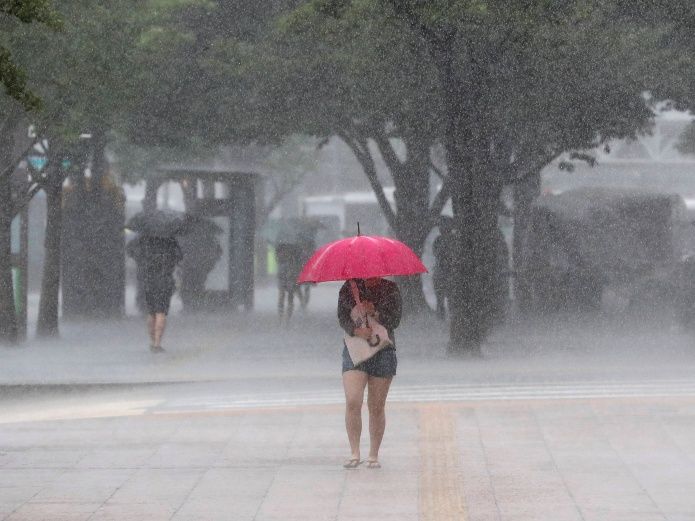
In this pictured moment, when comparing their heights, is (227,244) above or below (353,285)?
above

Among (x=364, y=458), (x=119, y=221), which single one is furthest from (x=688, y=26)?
(x=364, y=458)

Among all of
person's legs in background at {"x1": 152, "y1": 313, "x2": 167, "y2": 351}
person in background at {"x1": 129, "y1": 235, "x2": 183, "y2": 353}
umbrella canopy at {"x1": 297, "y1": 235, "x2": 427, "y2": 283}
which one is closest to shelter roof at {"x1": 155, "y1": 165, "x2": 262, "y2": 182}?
person in background at {"x1": 129, "y1": 235, "x2": 183, "y2": 353}

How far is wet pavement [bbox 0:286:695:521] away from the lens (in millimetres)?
8289

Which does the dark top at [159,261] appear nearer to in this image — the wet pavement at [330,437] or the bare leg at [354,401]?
the wet pavement at [330,437]

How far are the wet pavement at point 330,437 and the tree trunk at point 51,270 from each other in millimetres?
2252

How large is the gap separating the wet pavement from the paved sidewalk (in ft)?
0.06

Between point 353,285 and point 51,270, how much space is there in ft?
45.7

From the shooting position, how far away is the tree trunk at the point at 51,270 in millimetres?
22344

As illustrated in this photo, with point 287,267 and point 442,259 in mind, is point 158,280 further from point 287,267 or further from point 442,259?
point 442,259

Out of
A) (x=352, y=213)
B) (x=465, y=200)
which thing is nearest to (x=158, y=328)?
(x=465, y=200)

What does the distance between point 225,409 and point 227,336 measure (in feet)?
33.3

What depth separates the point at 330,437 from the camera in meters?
11.1

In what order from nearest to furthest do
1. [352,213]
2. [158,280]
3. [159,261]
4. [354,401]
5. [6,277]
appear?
[354,401] → [158,280] → [159,261] → [6,277] → [352,213]

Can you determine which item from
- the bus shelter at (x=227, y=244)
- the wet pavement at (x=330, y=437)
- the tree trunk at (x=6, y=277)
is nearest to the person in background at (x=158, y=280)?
the wet pavement at (x=330, y=437)
